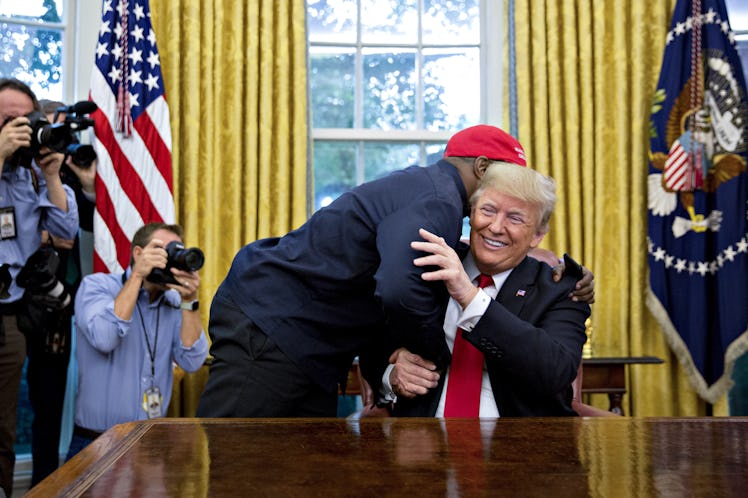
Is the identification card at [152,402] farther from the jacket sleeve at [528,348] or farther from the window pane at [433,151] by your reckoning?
the window pane at [433,151]

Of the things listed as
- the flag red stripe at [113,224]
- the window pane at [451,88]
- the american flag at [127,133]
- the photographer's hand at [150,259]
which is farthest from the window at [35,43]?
the window pane at [451,88]

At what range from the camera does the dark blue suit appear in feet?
5.42

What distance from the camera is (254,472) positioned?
87 cm

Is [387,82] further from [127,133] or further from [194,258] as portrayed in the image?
[194,258]

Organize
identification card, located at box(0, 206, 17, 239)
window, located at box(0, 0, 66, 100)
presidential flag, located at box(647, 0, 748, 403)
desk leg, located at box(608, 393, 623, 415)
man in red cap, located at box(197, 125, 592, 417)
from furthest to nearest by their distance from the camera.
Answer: window, located at box(0, 0, 66, 100)
presidential flag, located at box(647, 0, 748, 403)
desk leg, located at box(608, 393, 623, 415)
identification card, located at box(0, 206, 17, 239)
man in red cap, located at box(197, 125, 592, 417)

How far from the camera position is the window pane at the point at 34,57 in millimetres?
3736

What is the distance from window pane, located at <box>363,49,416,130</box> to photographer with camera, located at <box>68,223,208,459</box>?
4.66 feet

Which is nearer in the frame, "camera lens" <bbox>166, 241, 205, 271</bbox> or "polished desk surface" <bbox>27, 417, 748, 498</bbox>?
"polished desk surface" <bbox>27, 417, 748, 498</bbox>

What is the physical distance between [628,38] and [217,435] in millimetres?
3416

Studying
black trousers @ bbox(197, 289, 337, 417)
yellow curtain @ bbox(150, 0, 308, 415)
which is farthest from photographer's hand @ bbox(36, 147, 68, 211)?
black trousers @ bbox(197, 289, 337, 417)

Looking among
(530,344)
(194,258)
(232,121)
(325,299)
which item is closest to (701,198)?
(232,121)

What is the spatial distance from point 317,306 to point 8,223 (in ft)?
5.38

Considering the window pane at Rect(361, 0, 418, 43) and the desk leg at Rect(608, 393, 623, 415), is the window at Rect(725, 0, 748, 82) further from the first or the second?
the desk leg at Rect(608, 393, 623, 415)

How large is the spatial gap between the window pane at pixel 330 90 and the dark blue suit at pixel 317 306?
2.33 meters
